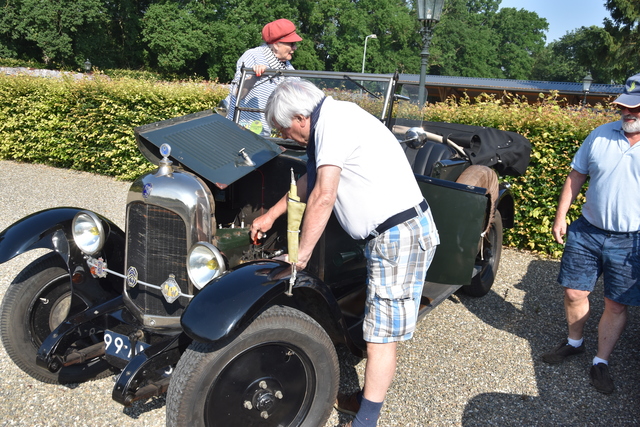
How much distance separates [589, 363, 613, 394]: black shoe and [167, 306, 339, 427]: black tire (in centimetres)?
170

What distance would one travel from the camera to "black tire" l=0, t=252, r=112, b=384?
262 centimetres

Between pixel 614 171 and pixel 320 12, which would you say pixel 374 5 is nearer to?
pixel 320 12

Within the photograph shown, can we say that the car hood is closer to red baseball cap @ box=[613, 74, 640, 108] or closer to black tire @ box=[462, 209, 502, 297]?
red baseball cap @ box=[613, 74, 640, 108]

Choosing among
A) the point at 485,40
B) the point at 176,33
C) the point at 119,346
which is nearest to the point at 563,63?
the point at 485,40

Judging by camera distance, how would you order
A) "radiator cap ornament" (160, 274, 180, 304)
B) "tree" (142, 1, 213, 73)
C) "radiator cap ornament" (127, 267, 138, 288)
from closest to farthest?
1. "radiator cap ornament" (160, 274, 180, 304)
2. "radiator cap ornament" (127, 267, 138, 288)
3. "tree" (142, 1, 213, 73)

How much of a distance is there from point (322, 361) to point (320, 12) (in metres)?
47.2

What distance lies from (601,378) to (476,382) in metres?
0.73

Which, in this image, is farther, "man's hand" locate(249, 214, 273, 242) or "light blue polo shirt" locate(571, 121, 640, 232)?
"light blue polo shirt" locate(571, 121, 640, 232)

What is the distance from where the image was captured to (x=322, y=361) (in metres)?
2.24

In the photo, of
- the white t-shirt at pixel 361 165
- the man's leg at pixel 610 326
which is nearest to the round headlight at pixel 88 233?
the white t-shirt at pixel 361 165

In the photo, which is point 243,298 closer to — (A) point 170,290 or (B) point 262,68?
(A) point 170,290

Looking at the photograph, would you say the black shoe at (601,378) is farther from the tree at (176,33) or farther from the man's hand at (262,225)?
the tree at (176,33)

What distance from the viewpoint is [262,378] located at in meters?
2.12

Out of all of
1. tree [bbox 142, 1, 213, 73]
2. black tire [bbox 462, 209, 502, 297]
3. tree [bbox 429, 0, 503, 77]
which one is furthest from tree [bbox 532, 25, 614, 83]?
black tire [bbox 462, 209, 502, 297]
